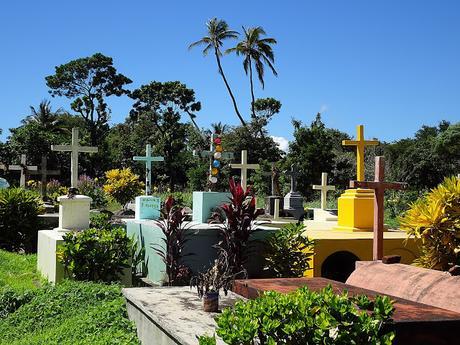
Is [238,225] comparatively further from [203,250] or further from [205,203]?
[205,203]

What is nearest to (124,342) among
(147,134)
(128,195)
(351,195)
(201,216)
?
(201,216)

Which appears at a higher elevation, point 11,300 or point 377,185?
point 377,185

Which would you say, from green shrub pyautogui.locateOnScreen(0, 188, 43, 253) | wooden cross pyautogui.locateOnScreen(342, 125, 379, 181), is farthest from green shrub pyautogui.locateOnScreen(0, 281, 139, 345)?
green shrub pyautogui.locateOnScreen(0, 188, 43, 253)

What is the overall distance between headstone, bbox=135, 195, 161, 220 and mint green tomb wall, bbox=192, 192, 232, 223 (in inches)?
51.1

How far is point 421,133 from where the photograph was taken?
59.2 metres

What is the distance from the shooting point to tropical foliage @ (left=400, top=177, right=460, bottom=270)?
609 centimetres

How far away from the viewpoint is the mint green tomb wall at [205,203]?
10.8 m

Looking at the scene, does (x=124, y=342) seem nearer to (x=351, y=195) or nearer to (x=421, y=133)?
(x=351, y=195)

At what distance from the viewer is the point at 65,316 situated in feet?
21.8

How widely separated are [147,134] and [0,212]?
120 ft

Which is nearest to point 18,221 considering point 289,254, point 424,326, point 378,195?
point 289,254

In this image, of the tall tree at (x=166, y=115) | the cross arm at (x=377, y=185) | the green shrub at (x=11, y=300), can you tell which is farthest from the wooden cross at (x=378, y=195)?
the tall tree at (x=166, y=115)

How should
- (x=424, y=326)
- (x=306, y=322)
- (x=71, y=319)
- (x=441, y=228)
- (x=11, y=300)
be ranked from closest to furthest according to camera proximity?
(x=306, y=322) < (x=424, y=326) < (x=441, y=228) < (x=71, y=319) < (x=11, y=300)

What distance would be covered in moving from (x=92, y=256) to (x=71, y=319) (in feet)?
7.89
